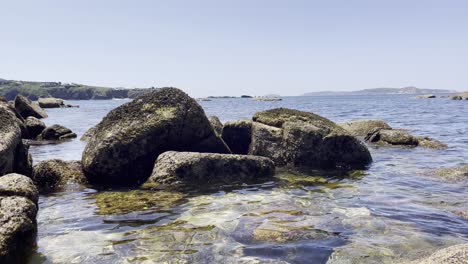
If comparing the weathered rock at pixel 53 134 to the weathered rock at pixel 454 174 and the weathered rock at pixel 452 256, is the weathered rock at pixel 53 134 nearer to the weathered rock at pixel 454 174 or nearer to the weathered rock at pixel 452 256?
the weathered rock at pixel 454 174

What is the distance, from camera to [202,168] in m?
12.2

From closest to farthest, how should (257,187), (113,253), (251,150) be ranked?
(113,253) → (257,187) → (251,150)

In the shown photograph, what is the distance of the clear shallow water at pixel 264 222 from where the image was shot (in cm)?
677

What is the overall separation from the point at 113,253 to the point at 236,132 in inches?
407

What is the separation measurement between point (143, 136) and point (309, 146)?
19.7 ft

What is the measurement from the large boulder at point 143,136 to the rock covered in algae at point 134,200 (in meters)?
1.25

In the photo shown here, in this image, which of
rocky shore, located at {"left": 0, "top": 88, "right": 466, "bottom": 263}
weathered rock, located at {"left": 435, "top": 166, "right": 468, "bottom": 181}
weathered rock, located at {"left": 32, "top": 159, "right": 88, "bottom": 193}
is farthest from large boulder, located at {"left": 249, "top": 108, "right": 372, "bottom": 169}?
weathered rock, located at {"left": 32, "top": 159, "right": 88, "bottom": 193}

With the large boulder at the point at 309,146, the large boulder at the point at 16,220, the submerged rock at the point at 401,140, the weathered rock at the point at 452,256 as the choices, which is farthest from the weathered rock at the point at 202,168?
the submerged rock at the point at 401,140

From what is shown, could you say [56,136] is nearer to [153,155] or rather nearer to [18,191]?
[153,155]

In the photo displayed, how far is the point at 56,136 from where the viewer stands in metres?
26.8

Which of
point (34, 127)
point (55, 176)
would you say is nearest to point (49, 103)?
point (34, 127)

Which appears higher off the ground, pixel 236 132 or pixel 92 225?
pixel 236 132

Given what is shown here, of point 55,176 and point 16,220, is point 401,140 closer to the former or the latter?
point 55,176

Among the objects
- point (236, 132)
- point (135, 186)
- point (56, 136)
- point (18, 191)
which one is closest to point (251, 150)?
point (236, 132)
